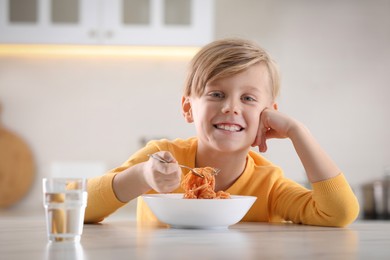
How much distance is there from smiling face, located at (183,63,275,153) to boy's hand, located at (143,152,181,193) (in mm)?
348

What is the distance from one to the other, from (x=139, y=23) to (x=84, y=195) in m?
2.36

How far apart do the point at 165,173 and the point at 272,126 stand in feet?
1.49

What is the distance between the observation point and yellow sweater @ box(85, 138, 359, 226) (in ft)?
4.48

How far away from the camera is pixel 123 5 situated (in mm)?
3230

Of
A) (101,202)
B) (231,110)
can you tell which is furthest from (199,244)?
(231,110)

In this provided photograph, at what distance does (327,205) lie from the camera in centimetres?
137

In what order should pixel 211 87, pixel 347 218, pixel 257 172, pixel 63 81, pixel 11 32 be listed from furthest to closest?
1. pixel 63 81
2. pixel 11 32
3. pixel 257 172
4. pixel 211 87
5. pixel 347 218

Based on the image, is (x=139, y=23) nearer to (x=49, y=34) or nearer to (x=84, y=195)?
(x=49, y=34)

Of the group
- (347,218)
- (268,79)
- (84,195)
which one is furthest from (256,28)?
(84,195)

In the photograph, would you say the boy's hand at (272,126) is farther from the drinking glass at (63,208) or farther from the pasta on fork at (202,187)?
the drinking glass at (63,208)

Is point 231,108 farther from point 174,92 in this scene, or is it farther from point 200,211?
point 174,92

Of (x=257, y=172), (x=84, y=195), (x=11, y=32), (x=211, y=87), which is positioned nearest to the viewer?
(x=84, y=195)

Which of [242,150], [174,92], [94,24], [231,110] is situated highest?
[94,24]

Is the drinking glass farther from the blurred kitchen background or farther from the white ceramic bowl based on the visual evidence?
the blurred kitchen background
